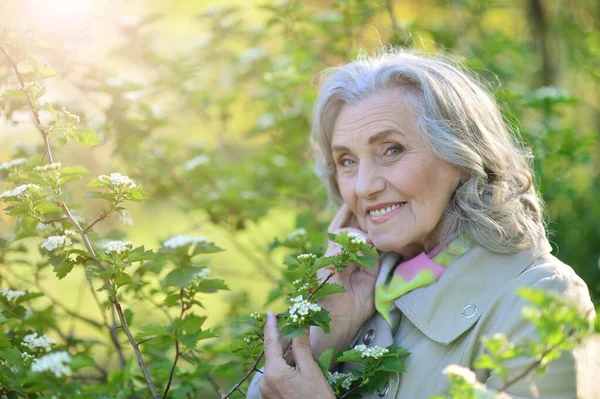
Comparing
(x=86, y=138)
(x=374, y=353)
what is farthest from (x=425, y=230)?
(x=86, y=138)

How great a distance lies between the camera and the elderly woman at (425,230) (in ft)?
6.56

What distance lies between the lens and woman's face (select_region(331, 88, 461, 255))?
2.22 meters

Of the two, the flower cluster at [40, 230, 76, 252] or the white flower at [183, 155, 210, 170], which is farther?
the white flower at [183, 155, 210, 170]

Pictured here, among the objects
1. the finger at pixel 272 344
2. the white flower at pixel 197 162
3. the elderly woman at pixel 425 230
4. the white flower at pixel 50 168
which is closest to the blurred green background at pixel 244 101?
the white flower at pixel 197 162

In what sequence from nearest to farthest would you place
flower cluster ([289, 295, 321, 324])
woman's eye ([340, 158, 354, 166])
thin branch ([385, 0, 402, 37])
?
flower cluster ([289, 295, 321, 324]) < woman's eye ([340, 158, 354, 166]) < thin branch ([385, 0, 402, 37])

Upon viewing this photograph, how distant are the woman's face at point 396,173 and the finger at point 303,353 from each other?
19.1 inches

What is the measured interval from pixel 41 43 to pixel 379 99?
3.92 feet

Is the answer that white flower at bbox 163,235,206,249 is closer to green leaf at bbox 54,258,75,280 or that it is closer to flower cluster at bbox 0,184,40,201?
green leaf at bbox 54,258,75,280

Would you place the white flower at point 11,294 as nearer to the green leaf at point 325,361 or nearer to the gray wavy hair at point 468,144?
the green leaf at point 325,361

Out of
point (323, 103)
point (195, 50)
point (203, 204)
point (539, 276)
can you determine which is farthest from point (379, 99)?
point (195, 50)

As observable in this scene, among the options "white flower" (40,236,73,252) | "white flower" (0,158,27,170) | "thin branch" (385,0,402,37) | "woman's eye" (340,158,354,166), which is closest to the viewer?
"white flower" (40,236,73,252)

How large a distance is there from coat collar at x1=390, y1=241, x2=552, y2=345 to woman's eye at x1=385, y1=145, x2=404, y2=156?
1.43 feet

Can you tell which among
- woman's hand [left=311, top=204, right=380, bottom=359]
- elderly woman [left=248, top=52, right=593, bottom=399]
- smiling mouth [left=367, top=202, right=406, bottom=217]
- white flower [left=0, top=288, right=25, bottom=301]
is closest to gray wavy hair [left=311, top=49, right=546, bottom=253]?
elderly woman [left=248, top=52, right=593, bottom=399]

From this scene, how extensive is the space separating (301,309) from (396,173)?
67 cm
